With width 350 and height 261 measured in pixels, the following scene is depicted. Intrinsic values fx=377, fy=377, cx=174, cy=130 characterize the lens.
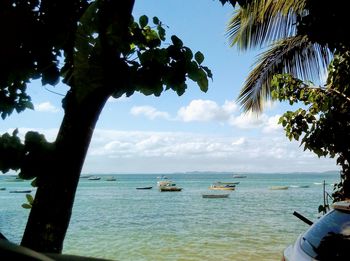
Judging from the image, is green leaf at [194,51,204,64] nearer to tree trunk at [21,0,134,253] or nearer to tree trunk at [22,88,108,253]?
tree trunk at [21,0,134,253]

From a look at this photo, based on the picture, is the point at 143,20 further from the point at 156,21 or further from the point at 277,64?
the point at 277,64

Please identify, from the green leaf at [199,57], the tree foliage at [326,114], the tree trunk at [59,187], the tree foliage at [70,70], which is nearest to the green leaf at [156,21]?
the tree foliage at [70,70]

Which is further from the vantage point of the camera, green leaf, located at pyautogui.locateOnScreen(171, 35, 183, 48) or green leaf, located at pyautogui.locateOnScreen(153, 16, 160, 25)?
green leaf, located at pyautogui.locateOnScreen(153, 16, 160, 25)

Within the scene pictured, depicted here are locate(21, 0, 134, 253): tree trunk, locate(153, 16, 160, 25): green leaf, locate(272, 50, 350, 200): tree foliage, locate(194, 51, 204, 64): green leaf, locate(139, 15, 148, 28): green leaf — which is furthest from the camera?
locate(272, 50, 350, 200): tree foliage

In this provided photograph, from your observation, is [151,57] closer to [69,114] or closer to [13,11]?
[69,114]

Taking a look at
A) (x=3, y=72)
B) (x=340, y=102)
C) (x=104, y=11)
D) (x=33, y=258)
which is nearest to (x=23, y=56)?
(x=3, y=72)

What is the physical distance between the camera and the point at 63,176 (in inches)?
83.9

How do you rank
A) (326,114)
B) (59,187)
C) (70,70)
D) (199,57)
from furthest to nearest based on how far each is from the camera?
(326,114)
(70,70)
(199,57)
(59,187)

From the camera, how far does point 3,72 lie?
105 inches

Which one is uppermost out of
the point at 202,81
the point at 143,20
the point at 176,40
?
the point at 143,20

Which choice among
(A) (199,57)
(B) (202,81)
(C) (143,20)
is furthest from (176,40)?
(C) (143,20)

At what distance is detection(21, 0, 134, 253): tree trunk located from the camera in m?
2.12

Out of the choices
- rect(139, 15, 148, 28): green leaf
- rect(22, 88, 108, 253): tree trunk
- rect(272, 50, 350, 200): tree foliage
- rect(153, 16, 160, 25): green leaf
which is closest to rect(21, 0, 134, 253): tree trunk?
rect(22, 88, 108, 253): tree trunk

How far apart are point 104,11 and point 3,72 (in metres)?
0.90
